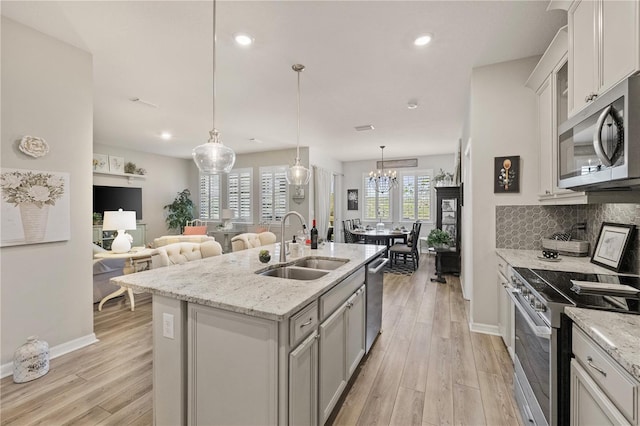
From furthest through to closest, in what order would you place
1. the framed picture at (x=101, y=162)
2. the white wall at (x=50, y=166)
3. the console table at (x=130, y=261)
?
the framed picture at (x=101, y=162), the console table at (x=130, y=261), the white wall at (x=50, y=166)

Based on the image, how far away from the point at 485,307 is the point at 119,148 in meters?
8.26

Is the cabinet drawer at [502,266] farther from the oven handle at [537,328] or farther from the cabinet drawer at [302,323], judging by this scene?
the cabinet drawer at [302,323]

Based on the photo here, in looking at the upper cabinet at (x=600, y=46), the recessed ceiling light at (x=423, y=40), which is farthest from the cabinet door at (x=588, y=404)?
the recessed ceiling light at (x=423, y=40)

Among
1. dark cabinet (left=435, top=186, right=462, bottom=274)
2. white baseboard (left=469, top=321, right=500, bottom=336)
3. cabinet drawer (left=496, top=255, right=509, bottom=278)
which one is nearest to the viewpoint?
cabinet drawer (left=496, top=255, right=509, bottom=278)

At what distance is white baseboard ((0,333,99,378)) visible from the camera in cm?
222

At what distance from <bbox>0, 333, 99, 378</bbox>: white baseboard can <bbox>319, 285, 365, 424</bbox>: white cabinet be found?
8.37ft

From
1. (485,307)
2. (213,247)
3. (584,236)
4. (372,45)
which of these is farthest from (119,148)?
(584,236)

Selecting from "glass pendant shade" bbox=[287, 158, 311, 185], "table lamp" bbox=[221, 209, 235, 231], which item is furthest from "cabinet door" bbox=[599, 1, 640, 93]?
"table lamp" bbox=[221, 209, 235, 231]

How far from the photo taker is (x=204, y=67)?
3.01 meters

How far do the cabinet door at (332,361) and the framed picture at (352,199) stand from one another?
23.9ft

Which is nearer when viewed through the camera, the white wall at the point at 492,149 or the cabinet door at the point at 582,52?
the cabinet door at the point at 582,52

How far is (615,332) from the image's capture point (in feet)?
3.26

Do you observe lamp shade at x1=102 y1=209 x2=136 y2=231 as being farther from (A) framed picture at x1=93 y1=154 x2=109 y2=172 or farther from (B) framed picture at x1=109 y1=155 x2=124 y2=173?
(B) framed picture at x1=109 y1=155 x2=124 y2=173

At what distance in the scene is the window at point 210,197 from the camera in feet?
27.8
